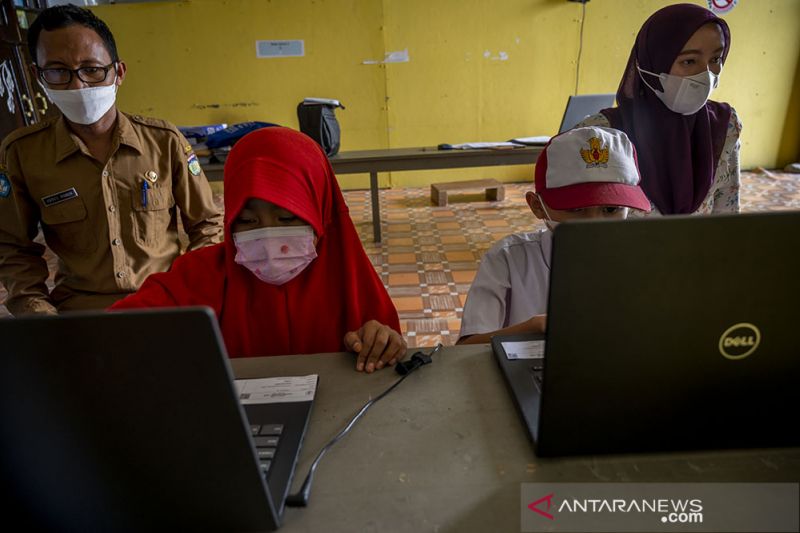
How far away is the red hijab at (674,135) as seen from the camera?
1558 mm

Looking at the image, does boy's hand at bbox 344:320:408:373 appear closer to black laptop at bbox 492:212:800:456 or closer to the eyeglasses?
black laptop at bbox 492:212:800:456

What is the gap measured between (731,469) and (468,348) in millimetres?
430

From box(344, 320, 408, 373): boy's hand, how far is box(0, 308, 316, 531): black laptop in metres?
0.36

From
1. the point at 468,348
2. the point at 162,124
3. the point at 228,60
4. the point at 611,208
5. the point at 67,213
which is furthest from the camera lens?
the point at 228,60

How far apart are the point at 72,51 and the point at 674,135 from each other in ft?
6.20

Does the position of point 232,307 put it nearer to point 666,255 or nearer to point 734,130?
point 666,255

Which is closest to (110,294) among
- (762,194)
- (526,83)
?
(526,83)

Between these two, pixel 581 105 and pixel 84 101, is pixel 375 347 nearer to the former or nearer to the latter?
pixel 84 101

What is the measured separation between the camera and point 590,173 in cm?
108

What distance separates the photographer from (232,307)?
1122 millimetres

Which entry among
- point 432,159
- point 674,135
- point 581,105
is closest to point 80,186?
point 674,135

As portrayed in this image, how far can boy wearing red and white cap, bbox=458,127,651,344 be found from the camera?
1074 millimetres

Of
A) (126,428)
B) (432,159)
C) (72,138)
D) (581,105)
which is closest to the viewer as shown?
(126,428)

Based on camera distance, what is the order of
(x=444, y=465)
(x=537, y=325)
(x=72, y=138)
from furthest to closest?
(x=72, y=138) < (x=537, y=325) < (x=444, y=465)
